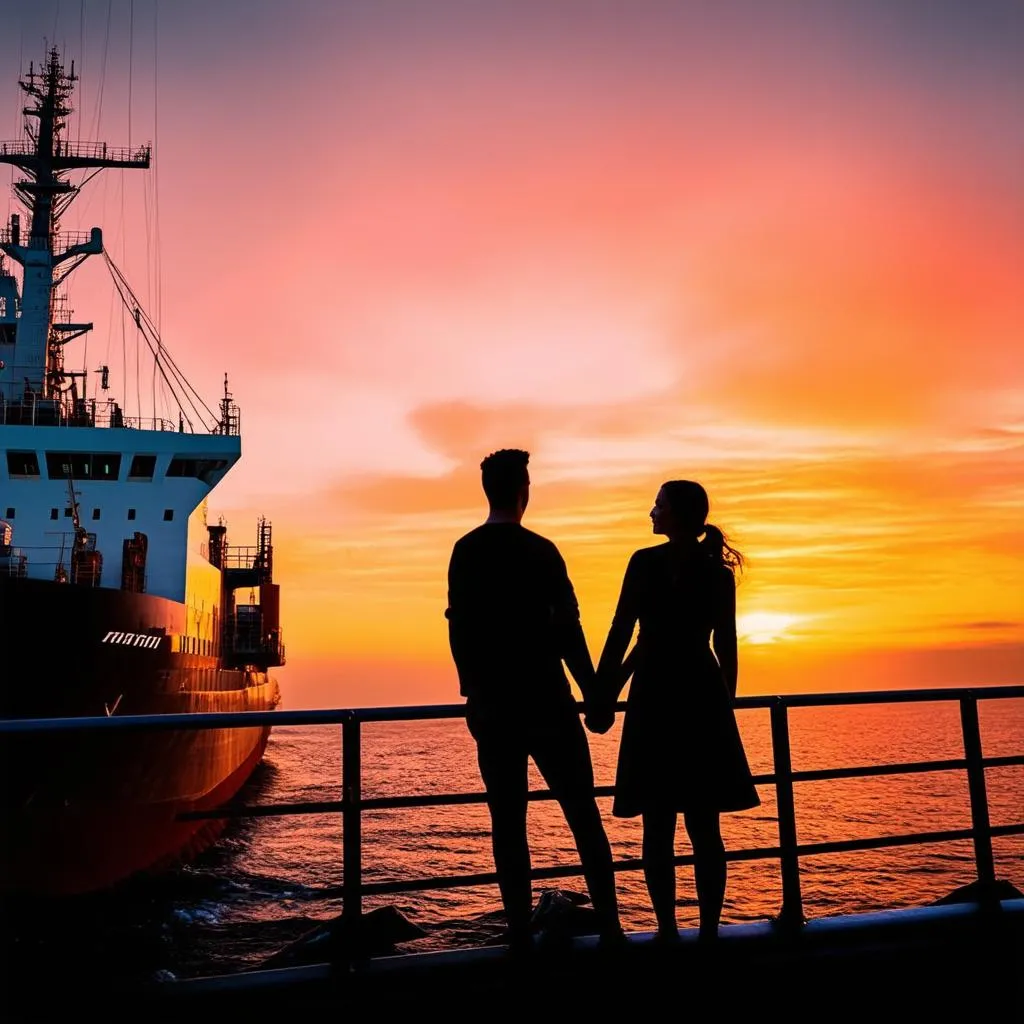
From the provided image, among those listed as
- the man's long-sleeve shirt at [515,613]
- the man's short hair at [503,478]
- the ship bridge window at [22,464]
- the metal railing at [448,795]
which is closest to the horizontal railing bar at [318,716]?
the metal railing at [448,795]

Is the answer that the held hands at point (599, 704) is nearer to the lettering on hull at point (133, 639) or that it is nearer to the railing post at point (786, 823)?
the railing post at point (786, 823)

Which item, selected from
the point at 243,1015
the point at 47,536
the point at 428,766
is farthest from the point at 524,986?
the point at 428,766

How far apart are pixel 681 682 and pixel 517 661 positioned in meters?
0.76

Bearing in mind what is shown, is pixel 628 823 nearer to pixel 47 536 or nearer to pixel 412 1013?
pixel 47 536

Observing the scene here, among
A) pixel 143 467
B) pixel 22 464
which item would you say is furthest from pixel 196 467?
pixel 22 464

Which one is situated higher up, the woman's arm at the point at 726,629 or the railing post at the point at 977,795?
A: the woman's arm at the point at 726,629

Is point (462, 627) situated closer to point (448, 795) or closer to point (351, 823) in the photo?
point (448, 795)

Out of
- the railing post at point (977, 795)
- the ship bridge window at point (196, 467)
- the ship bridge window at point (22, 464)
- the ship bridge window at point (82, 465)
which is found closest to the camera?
the railing post at point (977, 795)

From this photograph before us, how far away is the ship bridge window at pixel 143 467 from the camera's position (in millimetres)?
23422

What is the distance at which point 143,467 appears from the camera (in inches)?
926

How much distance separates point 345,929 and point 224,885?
1896 centimetres

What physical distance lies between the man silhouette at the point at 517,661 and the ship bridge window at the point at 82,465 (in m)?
22.0

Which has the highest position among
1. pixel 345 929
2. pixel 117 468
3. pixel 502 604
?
pixel 117 468

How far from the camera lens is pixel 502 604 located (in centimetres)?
Result: 340
